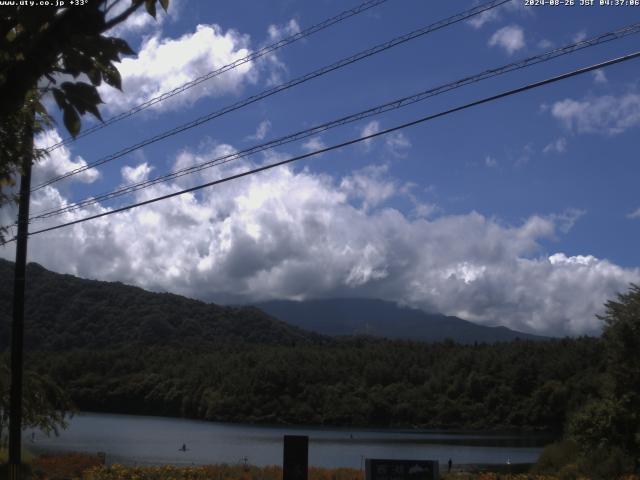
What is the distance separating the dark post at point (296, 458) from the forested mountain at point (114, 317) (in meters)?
116

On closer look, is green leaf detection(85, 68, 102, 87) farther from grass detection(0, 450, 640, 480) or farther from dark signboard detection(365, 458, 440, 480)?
grass detection(0, 450, 640, 480)

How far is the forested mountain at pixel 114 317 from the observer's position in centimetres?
13338

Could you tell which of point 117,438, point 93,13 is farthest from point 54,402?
point 117,438

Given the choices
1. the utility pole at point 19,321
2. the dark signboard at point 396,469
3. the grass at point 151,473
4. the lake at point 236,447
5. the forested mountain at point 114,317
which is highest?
the forested mountain at point 114,317

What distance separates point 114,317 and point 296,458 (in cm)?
15742

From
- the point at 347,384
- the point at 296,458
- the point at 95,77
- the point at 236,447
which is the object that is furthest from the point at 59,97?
the point at 347,384

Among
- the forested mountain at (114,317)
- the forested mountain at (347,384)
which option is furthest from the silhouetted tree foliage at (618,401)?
the forested mountain at (114,317)

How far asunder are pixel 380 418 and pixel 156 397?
3355cm

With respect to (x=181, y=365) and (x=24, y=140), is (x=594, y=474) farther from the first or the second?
(x=181, y=365)

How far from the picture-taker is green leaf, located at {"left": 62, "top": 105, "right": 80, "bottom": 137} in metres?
3.74

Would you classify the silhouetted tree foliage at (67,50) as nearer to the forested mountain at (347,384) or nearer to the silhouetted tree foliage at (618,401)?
the silhouetted tree foliage at (618,401)

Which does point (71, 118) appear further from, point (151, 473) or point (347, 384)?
point (347, 384)

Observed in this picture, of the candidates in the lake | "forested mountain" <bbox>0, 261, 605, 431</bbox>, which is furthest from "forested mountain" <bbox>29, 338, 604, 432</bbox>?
the lake

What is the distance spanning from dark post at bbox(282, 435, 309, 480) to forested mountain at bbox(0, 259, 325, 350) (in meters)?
116
